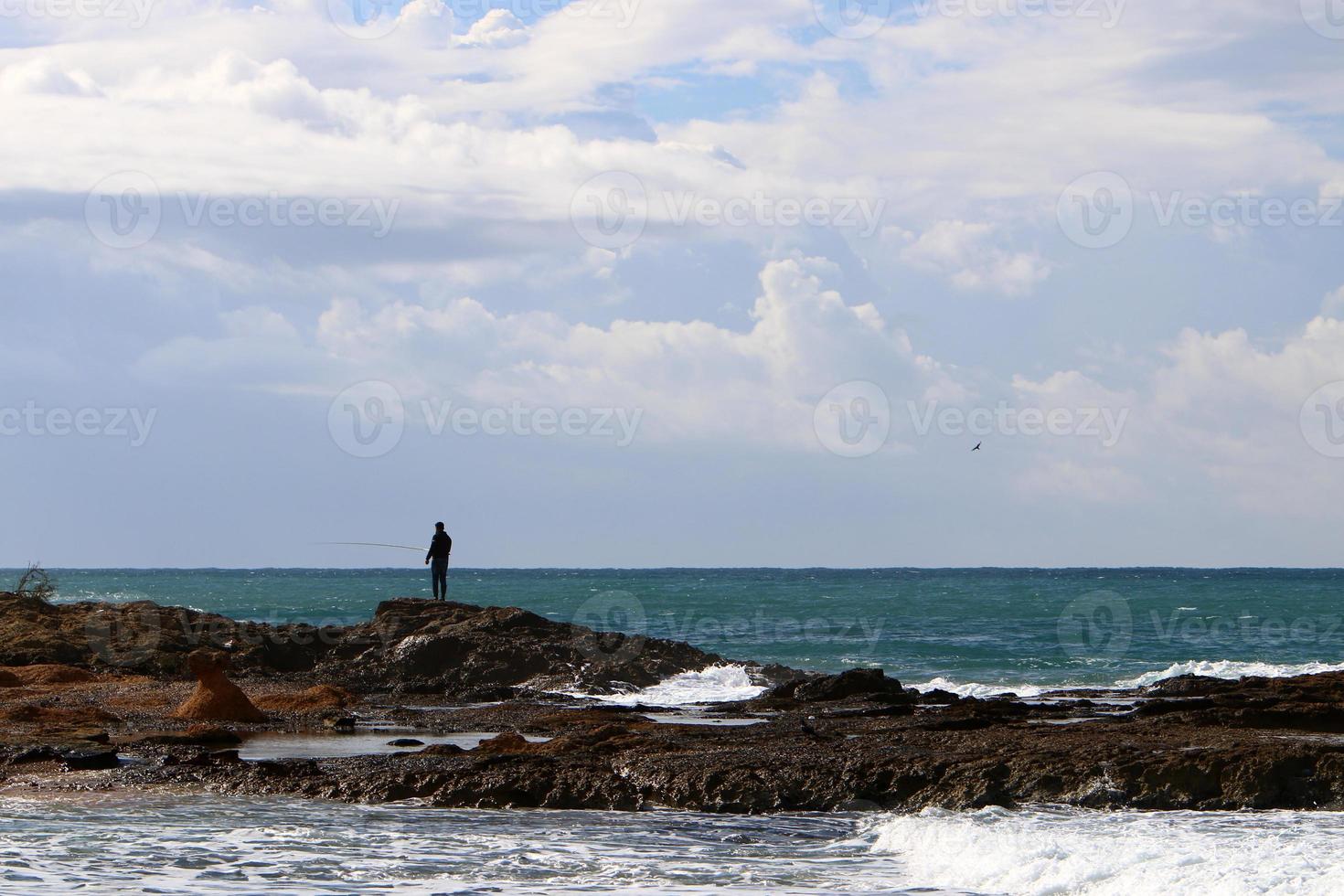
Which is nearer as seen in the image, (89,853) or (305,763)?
(89,853)

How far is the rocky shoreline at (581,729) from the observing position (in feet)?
40.5

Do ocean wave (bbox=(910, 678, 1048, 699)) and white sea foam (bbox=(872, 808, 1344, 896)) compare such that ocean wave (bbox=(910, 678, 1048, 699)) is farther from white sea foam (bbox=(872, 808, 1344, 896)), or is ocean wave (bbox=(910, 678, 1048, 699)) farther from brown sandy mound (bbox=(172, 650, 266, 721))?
white sea foam (bbox=(872, 808, 1344, 896))

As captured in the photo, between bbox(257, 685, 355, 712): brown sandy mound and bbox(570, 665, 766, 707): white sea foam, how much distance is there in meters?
4.17

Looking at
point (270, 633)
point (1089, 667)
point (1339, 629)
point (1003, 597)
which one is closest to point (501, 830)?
point (270, 633)

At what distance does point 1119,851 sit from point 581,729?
22.3 ft

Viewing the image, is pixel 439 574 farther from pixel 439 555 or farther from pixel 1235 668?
pixel 1235 668

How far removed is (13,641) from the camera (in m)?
25.5

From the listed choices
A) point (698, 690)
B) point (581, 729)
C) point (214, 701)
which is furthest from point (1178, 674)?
point (214, 701)

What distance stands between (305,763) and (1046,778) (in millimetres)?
6599

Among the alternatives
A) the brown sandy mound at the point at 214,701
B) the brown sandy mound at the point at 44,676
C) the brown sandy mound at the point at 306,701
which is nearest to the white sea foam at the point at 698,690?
the brown sandy mound at the point at 306,701

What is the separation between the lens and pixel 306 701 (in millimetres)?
18922

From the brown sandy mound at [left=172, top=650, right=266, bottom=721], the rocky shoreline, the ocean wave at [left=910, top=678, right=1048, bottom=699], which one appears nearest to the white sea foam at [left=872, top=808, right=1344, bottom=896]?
the rocky shoreline

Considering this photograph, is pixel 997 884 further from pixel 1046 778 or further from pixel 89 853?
pixel 89 853

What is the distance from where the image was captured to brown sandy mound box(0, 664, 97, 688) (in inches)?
837
